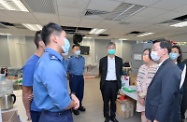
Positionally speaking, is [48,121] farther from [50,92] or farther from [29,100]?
[29,100]

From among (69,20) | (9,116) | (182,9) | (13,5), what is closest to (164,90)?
(9,116)

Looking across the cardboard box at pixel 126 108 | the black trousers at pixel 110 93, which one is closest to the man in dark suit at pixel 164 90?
the black trousers at pixel 110 93

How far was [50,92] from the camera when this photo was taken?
893 mm

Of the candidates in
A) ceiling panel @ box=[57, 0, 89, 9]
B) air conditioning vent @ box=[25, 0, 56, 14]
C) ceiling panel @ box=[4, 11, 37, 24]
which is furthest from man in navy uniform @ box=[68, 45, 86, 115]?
ceiling panel @ box=[4, 11, 37, 24]

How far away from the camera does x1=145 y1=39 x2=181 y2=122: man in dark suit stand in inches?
45.9

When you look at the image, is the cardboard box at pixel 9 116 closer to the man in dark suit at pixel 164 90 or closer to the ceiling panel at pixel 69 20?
the man in dark suit at pixel 164 90

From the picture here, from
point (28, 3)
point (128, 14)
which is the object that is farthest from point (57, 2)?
point (128, 14)

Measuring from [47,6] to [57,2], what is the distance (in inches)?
14.8

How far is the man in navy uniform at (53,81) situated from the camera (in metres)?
0.90

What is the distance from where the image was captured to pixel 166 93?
1.16 meters

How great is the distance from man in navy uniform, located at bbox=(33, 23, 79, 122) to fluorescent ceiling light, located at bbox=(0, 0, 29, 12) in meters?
2.33

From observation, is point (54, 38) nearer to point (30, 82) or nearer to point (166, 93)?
point (30, 82)

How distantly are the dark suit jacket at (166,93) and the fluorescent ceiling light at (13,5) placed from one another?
118 inches

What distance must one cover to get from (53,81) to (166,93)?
101 centimetres
